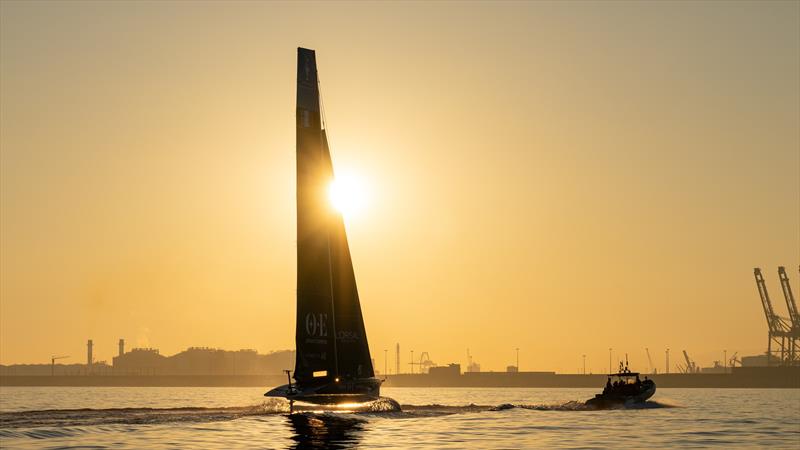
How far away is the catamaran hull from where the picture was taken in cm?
5991

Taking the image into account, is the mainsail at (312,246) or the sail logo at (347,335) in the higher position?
the mainsail at (312,246)

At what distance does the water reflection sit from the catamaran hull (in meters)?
1.24

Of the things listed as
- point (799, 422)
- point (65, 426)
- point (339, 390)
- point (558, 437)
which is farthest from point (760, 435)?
point (65, 426)

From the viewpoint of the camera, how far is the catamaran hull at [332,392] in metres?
59.9

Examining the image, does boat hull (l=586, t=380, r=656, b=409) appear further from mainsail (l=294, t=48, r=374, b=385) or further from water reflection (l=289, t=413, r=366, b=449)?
mainsail (l=294, t=48, r=374, b=385)

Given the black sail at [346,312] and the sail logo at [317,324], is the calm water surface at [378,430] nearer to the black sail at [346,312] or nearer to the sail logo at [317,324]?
the black sail at [346,312]

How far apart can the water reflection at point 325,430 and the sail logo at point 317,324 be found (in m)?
5.19

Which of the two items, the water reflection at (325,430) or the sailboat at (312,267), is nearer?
the water reflection at (325,430)

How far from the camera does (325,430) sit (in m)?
53.9

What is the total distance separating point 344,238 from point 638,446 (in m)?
26.6

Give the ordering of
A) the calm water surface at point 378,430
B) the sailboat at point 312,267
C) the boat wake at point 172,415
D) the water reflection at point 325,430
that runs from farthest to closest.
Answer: the boat wake at point 172,415, the sailboat at point 312,267, the calm water surface at point 378,430, the water reflection at point 325,430

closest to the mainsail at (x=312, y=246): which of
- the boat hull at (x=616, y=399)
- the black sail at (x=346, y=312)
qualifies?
the black sail at (x=346, y=312)

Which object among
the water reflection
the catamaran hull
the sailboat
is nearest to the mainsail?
the sailboat

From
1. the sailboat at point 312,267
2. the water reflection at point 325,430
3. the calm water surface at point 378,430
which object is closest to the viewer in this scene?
the water reflection at point 325,430
